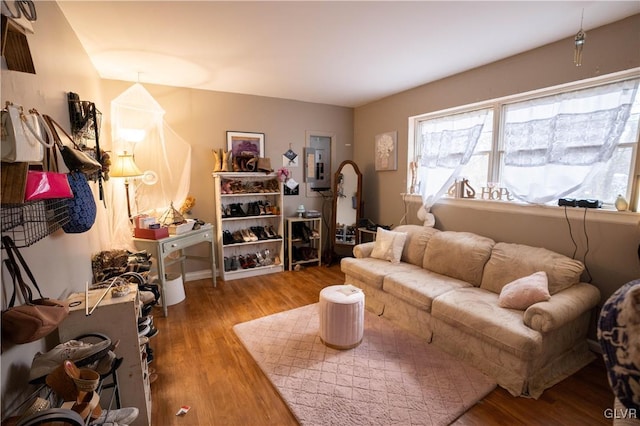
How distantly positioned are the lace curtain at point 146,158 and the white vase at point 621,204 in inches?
164

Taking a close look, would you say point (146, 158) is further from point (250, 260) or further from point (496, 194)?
point (496, 194)

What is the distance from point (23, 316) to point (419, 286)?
2549mm

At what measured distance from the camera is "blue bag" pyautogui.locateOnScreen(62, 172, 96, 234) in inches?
58.3

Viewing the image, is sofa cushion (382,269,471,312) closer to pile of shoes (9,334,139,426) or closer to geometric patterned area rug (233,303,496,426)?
geometric patterned area rug (233,303,496,426)

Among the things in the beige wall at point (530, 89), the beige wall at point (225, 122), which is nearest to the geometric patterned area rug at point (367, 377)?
the beige wall at point (530, 89)

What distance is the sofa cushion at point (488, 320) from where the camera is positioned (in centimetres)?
186

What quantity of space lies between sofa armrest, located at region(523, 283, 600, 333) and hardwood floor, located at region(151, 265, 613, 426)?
0.47 meters

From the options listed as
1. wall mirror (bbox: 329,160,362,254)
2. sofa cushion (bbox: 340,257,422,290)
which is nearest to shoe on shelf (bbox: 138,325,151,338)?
sofa cushion (bbox: 340,257,422,290)

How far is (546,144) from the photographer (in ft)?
8.62

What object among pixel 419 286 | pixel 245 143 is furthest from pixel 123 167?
pixel 419 286

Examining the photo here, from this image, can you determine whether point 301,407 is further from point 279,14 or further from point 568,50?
point 568,50

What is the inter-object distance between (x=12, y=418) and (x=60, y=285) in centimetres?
80

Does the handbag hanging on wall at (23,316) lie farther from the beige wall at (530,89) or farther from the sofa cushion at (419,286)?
the beige wall at (530,89)

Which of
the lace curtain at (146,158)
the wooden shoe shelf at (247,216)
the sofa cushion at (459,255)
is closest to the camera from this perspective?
the sofa cushion at (459,255)
